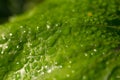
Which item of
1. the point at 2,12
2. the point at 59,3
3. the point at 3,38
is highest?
the point at 3,38

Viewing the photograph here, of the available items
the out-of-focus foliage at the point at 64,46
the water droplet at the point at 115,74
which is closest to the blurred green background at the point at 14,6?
the out-of-focus foliage at the point at 64,46

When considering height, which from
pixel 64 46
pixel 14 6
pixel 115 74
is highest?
pixel 64 46

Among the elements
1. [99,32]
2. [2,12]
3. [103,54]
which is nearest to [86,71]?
[103,54]

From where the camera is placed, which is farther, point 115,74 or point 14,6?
point 14,6

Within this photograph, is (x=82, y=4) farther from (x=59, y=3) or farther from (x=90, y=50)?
(x=90, y=50)

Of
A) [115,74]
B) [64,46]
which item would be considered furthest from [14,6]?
[115,74]

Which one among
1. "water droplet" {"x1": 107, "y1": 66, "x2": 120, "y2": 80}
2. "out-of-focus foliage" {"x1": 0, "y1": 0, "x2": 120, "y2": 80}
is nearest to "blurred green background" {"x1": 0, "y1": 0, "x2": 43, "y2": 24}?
"out-of-focus foliage" {"x1": 0, "y1": 0, "x2": 120, "y2": 80}

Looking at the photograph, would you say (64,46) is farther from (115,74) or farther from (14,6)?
(14,6)

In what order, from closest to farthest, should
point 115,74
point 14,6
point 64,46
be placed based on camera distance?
point 115,74 → point 64,46 → point 14,6
